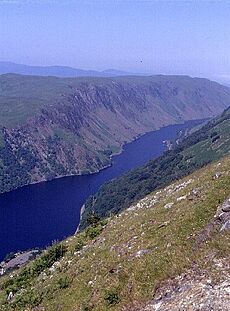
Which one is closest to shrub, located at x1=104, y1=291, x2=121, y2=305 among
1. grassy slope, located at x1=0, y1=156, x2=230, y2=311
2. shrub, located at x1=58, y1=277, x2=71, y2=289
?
grassy slope, located at x1=0, y1=156, x2=230, y2=311

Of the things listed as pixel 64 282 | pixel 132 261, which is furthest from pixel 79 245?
pixel 132 261

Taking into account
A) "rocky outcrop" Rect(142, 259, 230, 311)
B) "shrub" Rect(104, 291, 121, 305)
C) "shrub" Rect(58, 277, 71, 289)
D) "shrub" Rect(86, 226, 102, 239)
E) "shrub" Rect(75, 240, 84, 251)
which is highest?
"rocky outcrop" Rect(142, 259, 230, 311)

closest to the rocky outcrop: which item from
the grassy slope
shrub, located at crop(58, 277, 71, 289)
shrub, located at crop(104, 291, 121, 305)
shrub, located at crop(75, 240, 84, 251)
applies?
the grassy slope

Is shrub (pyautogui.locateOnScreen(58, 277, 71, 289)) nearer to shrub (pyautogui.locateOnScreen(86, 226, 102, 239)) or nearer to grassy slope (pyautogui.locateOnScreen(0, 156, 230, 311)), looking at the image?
grassy slope (pyautogui.locateOnScreen(0, 156, 230, 311))

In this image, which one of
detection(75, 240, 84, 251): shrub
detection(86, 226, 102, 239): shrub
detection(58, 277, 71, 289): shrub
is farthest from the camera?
detection(86, 226, 102, 239): shrub

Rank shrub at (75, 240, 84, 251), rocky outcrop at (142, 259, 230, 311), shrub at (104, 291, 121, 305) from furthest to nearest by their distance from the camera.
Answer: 1. shrub at (75, 240, 84, 251)
2. shrub at (104, 291, 121, 305)
3. rocky outcrop at (142, 259, 230, 311)

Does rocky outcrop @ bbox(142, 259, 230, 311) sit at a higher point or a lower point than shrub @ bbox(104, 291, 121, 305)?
higher

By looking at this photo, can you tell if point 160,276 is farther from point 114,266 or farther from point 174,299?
point 114,266

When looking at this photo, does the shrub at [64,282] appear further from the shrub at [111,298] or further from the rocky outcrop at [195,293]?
the rocky outcrop at [195,293]

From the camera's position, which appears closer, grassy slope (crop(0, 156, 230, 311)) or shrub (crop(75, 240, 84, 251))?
grassy slope (crop(0, 156, 230, 311))

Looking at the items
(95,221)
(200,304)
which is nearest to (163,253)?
(200,304)
